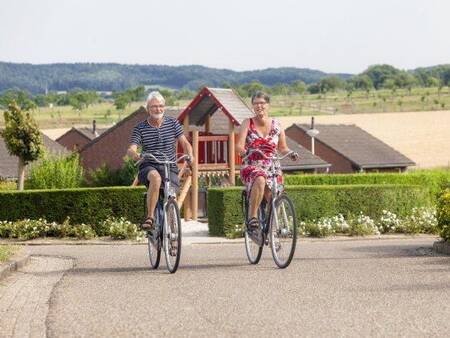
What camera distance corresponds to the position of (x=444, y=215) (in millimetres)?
16562

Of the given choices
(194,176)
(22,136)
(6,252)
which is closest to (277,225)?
(6,252)

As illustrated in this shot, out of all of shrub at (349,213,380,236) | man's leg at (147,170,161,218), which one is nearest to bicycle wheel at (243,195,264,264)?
man's leg at (147,170,161,218)

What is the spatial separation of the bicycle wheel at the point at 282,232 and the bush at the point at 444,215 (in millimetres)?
4513

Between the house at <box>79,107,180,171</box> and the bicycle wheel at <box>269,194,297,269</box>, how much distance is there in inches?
1644

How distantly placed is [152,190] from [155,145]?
59cm

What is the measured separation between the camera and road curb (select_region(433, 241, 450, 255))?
52.1 feet

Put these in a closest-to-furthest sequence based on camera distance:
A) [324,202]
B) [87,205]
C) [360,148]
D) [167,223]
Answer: [167,223], [87,205], [324,202], [360,148]

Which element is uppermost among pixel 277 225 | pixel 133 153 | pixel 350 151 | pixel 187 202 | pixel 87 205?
pixel 133 153

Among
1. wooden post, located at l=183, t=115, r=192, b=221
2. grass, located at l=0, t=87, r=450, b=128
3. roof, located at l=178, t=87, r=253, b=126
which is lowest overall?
wooden post, located at l=183, t=115, r=192, b=221

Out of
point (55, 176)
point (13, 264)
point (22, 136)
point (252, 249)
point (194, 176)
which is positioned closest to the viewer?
point (13, 264)

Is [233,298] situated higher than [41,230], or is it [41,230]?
[233,298]

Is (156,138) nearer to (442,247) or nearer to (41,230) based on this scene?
(442,247)

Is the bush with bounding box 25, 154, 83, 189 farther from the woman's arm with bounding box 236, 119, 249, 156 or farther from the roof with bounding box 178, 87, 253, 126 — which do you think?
the woman's arm with bounding box 236, 119, 249, 156

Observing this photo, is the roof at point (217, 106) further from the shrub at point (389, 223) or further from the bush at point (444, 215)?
the bush at point (444, 215)
